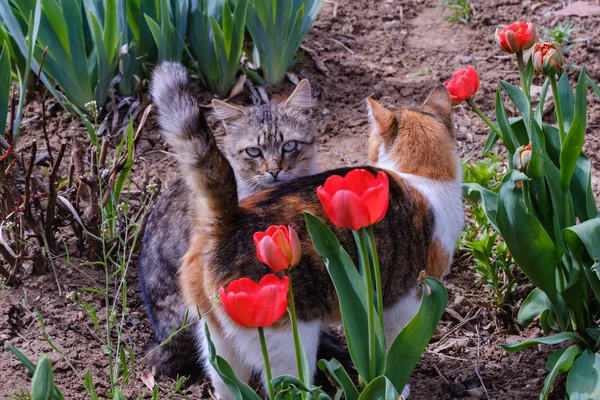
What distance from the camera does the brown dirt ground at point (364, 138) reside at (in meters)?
3.06

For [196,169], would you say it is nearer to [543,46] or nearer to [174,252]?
[174,252]

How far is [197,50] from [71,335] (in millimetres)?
1924

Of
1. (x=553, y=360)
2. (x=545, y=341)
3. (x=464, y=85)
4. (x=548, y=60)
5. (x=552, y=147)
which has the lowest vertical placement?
(x=553, y=360)

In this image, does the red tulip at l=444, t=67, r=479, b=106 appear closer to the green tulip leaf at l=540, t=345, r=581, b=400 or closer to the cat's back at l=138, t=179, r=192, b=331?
the green tulip leaf at l=540, t=345, r=581, b=400

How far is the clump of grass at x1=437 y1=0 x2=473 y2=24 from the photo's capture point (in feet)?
17.9

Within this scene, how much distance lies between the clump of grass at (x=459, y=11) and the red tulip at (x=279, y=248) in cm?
393

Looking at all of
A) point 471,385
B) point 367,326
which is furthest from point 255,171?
point 367,326

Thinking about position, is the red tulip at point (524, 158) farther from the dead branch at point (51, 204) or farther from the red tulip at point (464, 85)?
the dead branch at point (51, 204)

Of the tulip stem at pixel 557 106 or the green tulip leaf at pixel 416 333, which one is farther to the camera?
the tulip stem at pixel 557 106

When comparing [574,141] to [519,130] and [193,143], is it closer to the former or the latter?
[519,130]

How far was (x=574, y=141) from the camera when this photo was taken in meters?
2.73

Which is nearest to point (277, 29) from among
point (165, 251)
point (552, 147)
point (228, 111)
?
point (228, 111)

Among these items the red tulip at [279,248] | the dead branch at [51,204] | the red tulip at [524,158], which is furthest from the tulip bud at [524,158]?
the dead branch at [51,204]

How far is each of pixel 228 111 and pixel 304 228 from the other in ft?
4.48
